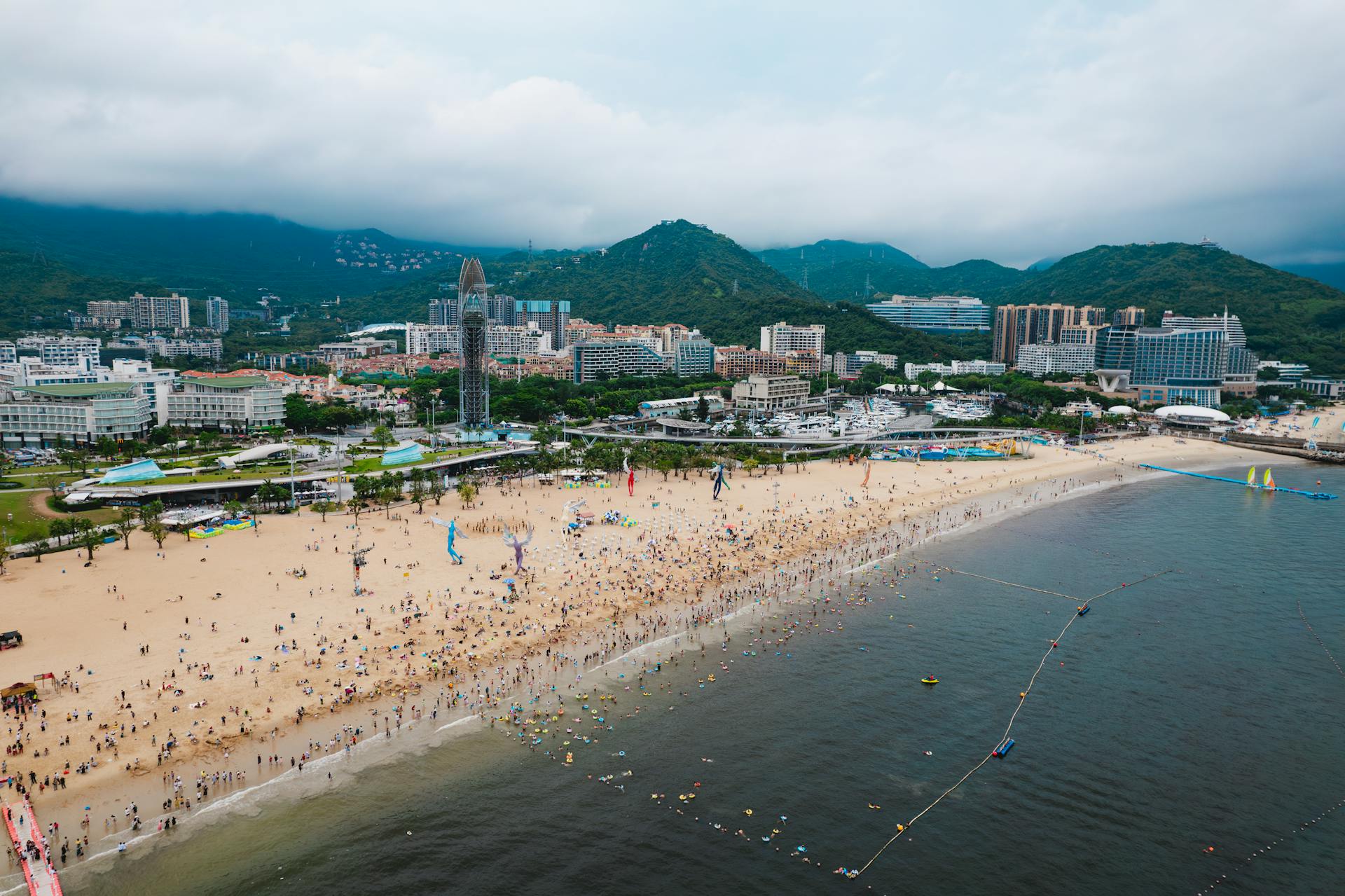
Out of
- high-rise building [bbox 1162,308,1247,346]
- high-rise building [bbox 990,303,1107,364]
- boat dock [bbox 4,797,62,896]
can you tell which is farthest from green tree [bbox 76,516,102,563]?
high-rise building [bbox 990,303,1107,364]

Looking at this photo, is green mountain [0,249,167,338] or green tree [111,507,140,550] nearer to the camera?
green tree [111,507,140,550]

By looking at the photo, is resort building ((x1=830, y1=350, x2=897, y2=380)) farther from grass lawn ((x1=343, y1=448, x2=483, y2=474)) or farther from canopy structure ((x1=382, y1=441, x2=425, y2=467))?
canopy structure ((x1=382, y1=441, x2=425, y2=467))

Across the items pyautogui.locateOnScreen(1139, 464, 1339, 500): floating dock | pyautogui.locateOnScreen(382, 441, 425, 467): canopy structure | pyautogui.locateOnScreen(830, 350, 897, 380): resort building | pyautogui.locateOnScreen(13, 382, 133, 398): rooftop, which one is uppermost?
pyautogui.locateOnScreen(830, 350, 897, 380): resort building

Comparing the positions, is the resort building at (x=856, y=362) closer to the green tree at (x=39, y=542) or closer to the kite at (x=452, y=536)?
the kite at (x=452, y=536)

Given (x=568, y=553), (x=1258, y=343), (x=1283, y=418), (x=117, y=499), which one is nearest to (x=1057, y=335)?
(x=1258, y=343)

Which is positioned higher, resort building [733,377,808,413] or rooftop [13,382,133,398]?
rooftop [13,382,133,398]

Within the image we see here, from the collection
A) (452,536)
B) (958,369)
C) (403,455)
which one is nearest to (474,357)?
(403,455)

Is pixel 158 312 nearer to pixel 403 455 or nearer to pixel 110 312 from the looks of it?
pixel 110 312
